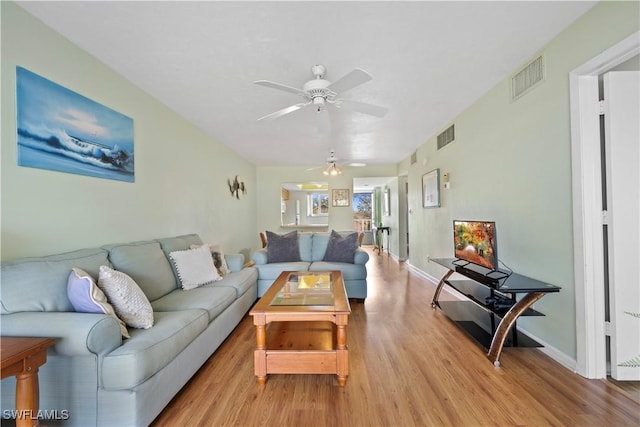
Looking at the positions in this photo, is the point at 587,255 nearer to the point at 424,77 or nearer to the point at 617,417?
the point at 617,417

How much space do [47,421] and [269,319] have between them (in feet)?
4.00

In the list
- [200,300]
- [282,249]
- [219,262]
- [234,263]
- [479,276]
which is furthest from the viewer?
[282,249]

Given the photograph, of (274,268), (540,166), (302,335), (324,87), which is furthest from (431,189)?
(302,335)

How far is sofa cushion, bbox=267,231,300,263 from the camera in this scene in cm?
388

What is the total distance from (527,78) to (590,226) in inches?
53.0

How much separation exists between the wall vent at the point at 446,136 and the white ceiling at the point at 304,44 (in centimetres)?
46

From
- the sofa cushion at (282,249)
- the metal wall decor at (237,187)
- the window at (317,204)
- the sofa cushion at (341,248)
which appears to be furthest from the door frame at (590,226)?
the window at (317,204)

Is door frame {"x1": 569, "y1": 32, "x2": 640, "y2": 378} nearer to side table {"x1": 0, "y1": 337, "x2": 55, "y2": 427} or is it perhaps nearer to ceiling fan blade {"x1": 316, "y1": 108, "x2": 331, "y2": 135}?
ceiling fan blade {"x1": 316, "y1": 108, "x2": 331, "y2": 135}

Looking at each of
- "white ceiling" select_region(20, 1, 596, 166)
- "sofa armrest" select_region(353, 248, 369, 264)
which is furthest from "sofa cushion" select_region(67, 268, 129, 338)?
"sofa armrest" select_region(353, 248, 369, 264)

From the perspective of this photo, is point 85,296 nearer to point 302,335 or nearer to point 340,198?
point 302,335

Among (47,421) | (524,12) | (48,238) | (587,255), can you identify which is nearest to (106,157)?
(48,238)

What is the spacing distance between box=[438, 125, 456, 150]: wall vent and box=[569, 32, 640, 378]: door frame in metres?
1.77

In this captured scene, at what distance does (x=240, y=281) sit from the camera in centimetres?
283

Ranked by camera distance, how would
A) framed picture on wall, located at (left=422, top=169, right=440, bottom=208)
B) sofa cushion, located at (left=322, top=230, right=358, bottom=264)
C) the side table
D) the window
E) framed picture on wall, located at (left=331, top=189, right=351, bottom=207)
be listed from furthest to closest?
the window, framed picture on wall, located at (left=331, top=189, right=351, bottom=207), framed picture on wall, located at (left=422, top=169, right=440, bottom=208), sofa cushion, located at (left=322, top=230, right=358, bottom=264), the side table
